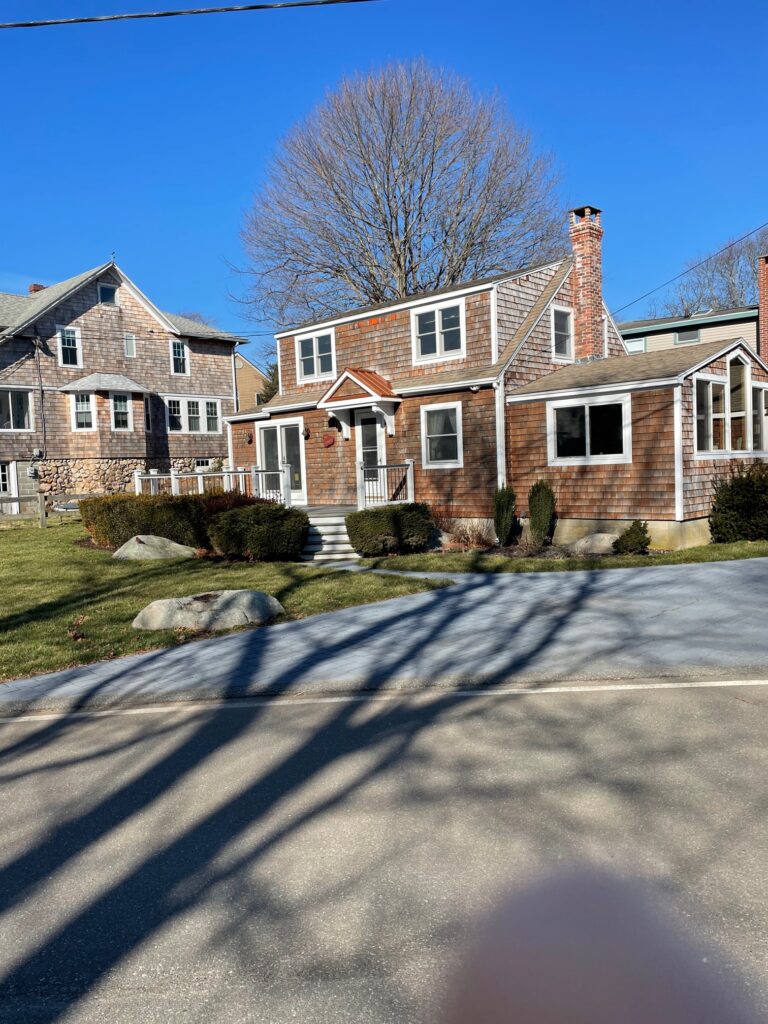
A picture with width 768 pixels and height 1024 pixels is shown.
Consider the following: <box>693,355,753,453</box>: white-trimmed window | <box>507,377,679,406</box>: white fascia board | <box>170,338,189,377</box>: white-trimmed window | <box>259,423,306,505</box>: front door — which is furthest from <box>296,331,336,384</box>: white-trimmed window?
<box>170,338,189,377</box>: white-trimmed window

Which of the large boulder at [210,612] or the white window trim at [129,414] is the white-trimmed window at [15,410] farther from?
the large boulder at [210,612]

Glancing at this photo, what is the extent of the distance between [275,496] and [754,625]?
14293 millimetres

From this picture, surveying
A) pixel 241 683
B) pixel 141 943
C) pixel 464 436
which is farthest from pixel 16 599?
pixel 464 436

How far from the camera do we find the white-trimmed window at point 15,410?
98.0ft

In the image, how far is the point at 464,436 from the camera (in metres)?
18.3

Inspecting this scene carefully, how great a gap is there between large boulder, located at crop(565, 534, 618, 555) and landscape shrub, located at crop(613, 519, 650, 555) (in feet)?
1.13

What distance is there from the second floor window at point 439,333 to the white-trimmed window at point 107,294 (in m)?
18.3

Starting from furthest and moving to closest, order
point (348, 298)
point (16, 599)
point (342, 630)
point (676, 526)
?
1. point (348, 298)
2. point (676, 526)
3. point (16, 599)
4. point (342, 630)

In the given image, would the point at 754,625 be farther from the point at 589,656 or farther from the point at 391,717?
the point at 391,717

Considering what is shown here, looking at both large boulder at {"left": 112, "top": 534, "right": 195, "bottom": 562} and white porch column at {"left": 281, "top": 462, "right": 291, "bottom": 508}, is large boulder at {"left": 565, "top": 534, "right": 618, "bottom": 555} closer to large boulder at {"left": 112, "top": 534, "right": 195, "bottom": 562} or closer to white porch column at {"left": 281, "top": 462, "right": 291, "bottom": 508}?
white porch column at {"left": 281, "top": 462, "right": 291, "bottom": 508}

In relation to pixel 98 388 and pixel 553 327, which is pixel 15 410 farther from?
pixel 553 327

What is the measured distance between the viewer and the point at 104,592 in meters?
11.8

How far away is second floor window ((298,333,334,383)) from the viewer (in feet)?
73.9

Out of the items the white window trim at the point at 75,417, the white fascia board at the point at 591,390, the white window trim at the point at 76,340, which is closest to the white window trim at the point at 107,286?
the white window trim at the point at 76,340
